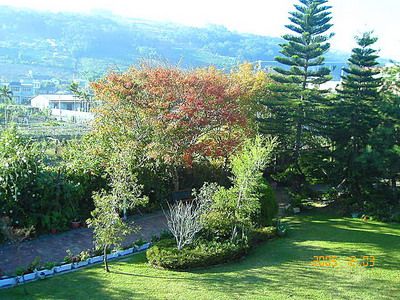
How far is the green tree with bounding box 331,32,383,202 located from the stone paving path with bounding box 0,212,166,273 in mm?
5804

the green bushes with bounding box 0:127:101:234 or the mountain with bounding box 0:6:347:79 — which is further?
the mountain with bounding box 0:6:347:79

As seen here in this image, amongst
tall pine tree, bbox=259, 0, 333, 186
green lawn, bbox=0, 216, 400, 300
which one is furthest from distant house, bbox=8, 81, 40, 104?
green lawn, bbox=0, 216, 400, 300

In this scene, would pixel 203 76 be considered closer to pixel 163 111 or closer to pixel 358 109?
pixel 163 111

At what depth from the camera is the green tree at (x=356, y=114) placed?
39.7ft

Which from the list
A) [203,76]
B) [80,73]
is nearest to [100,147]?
[203,76]

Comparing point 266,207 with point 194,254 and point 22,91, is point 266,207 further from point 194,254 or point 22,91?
point 22,91

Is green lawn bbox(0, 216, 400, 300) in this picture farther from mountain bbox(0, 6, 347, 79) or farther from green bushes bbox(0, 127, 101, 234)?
mountain bbox(0, 6, 347, 79)

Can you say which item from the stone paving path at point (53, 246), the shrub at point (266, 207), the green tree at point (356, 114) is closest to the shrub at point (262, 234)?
the shrub at point (266, 207)

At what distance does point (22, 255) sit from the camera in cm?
735

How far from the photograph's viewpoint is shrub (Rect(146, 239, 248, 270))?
22.6ft

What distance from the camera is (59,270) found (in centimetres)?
664
